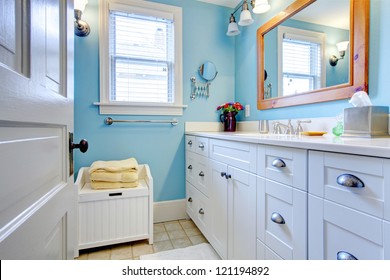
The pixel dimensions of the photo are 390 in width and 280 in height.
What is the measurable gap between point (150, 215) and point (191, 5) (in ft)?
6.98

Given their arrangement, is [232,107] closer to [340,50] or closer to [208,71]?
[208,71]

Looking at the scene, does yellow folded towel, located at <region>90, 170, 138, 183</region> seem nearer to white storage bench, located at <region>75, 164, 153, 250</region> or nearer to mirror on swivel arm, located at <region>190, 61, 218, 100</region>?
white storage bench, located at <region>75, 164, 153, 250</region>

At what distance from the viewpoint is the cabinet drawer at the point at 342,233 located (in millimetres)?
561

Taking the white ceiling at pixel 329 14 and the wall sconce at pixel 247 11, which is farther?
the wall sconce at pixel 247 11

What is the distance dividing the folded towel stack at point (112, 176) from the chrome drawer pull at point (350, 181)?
1.44 m

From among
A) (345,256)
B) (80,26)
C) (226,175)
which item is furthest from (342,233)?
(80,26)

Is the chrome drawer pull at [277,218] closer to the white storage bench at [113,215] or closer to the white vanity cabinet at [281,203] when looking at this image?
the white vanity cabinet at [281,203]

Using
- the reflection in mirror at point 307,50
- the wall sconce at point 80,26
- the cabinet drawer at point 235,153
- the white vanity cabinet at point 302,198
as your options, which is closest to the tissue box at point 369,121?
the white vanity cabinet at point 302,198

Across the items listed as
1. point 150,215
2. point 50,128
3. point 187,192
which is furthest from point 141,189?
point 50,128

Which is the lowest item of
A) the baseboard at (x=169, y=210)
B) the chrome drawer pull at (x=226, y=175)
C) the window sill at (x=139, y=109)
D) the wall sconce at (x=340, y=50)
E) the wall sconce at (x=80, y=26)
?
the baseboard at (x=169, y=210)

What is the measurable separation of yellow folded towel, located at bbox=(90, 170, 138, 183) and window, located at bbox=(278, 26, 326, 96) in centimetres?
142

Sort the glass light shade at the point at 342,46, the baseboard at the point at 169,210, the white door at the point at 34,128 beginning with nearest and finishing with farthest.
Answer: the white door at the point at 34,128
the glass light shade at the point at 342,46
the baseboard at the point at 169,210

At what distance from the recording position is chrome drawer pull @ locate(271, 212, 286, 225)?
88 cm
